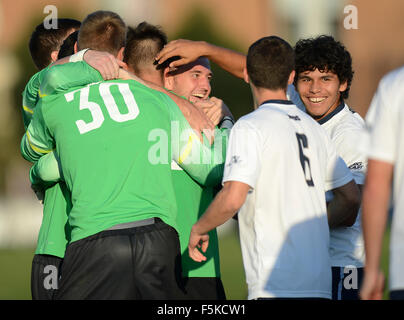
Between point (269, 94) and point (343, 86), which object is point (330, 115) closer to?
point (343, 86)

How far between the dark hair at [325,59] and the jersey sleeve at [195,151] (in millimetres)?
1168

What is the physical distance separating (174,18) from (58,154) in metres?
42.8

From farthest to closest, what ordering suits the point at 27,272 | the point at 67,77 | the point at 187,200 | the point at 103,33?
the point at 27,272 → the point at 187,200 → the point at 103,33 → the point at 67,77

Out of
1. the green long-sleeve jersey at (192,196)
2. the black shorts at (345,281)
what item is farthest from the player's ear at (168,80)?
the black shorts at (345,281)

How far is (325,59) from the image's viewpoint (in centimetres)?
630

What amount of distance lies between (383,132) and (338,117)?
2.16m

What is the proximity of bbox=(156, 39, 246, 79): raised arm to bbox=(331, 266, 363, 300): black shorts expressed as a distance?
1.66 meters

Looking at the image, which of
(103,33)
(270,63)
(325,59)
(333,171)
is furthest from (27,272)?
(270,63)

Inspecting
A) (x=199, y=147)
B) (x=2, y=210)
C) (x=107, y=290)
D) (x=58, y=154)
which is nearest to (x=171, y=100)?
(x=199, y=147)

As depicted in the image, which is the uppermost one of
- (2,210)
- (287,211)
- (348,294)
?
(287,211)

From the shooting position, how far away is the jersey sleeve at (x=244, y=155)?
4.58 metres

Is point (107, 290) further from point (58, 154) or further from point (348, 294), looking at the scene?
point (348, 294)

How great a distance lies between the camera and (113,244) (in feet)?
15.5
